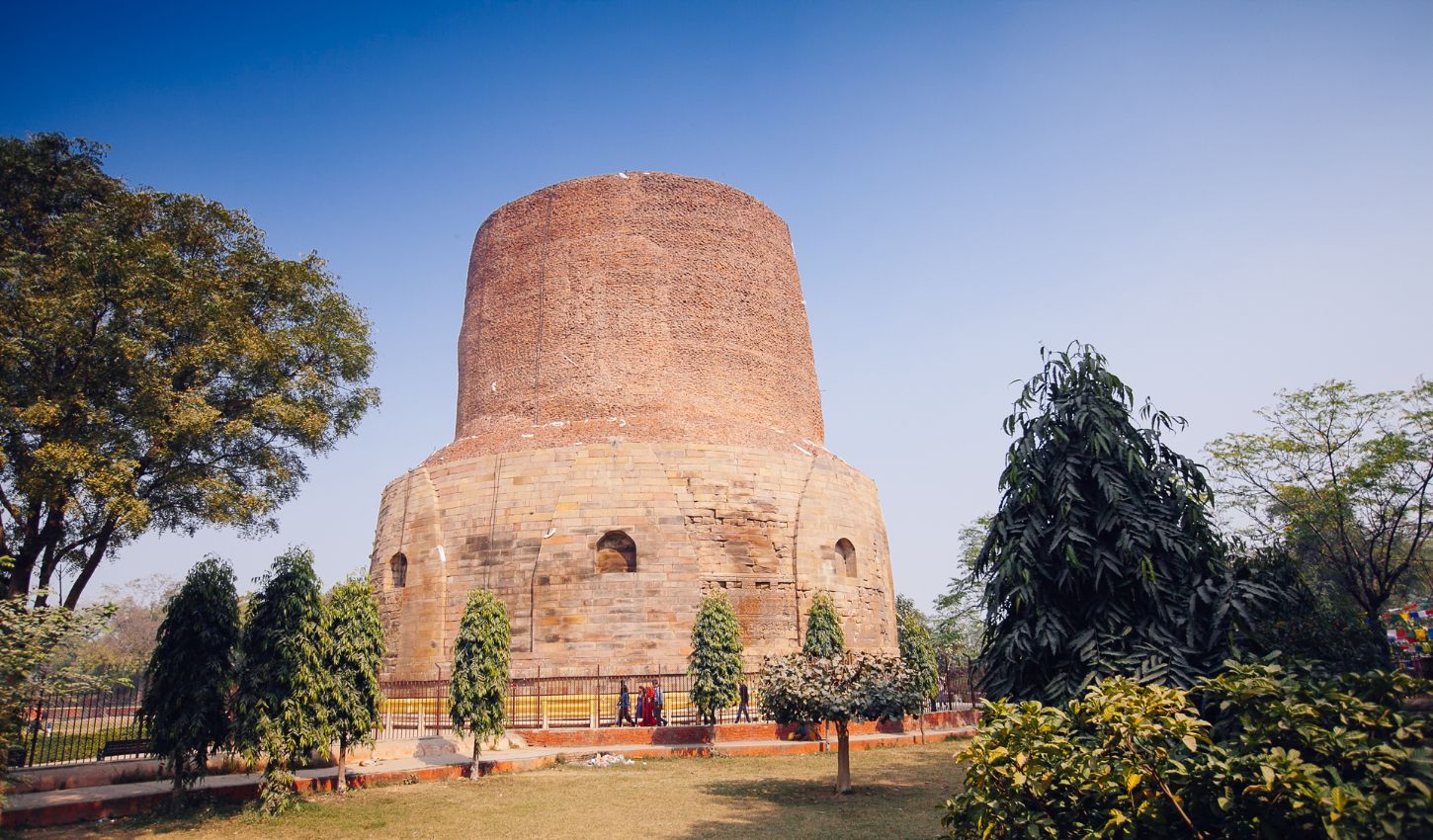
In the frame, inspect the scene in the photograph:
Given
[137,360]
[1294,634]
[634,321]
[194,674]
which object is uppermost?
[634,321]

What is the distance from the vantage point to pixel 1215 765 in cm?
421

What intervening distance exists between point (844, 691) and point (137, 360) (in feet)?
32.2

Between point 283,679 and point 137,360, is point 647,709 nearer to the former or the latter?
point 283,679

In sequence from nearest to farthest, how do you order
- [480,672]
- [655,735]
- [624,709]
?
[480,672] → [655,735] → [624,709]

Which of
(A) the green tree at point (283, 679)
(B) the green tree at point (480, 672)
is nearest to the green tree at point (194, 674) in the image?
(A) the green tree at point (283, 679)

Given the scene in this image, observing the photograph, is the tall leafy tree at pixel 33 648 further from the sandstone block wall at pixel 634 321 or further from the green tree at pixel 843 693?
the sandstone block wall at pixel 634 321

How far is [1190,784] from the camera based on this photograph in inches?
171

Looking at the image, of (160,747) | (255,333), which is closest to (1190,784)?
(160,747)

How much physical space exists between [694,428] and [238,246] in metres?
11.0

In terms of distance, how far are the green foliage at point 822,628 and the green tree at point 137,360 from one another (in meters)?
10.8

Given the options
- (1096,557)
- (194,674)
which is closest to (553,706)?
(194,674)

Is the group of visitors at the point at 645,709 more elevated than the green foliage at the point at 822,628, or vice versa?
the green foliage at the point at 822,628

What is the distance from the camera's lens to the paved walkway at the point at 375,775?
28.3 ft

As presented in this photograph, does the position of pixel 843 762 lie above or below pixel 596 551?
below
